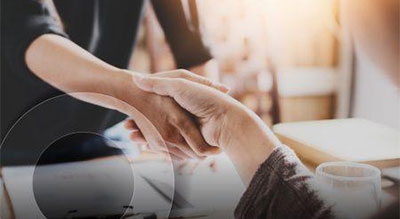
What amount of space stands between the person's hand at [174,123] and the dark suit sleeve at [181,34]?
0.04 m

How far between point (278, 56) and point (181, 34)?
0.26 meters

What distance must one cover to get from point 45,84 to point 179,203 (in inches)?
17.7

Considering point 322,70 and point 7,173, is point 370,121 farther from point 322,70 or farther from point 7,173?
point 7,173

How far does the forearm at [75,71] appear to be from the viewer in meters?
1.13

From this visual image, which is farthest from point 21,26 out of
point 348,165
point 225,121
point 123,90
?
point 348,165

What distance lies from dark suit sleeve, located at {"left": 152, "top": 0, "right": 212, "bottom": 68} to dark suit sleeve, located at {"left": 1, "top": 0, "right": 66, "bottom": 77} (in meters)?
0.25

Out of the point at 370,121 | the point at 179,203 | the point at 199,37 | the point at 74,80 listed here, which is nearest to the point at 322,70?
the point at 370,121

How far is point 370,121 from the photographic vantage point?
4.15 ft

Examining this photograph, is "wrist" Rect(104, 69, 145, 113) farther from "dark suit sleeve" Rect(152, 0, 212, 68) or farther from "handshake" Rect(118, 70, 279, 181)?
"dark suit sleeve" Rect(152, 0, 212, 68)

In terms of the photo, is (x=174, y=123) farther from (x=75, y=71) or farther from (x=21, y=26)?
(x=21, y=26)

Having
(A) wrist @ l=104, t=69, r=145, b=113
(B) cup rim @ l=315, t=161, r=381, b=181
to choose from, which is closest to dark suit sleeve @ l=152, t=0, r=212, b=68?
(A) wrist @ l=104, t=69, r=145, b=113

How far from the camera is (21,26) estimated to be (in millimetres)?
1117

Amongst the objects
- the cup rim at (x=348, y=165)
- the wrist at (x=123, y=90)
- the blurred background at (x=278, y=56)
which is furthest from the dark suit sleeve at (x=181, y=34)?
the cup rim at (x=348, y=165)
